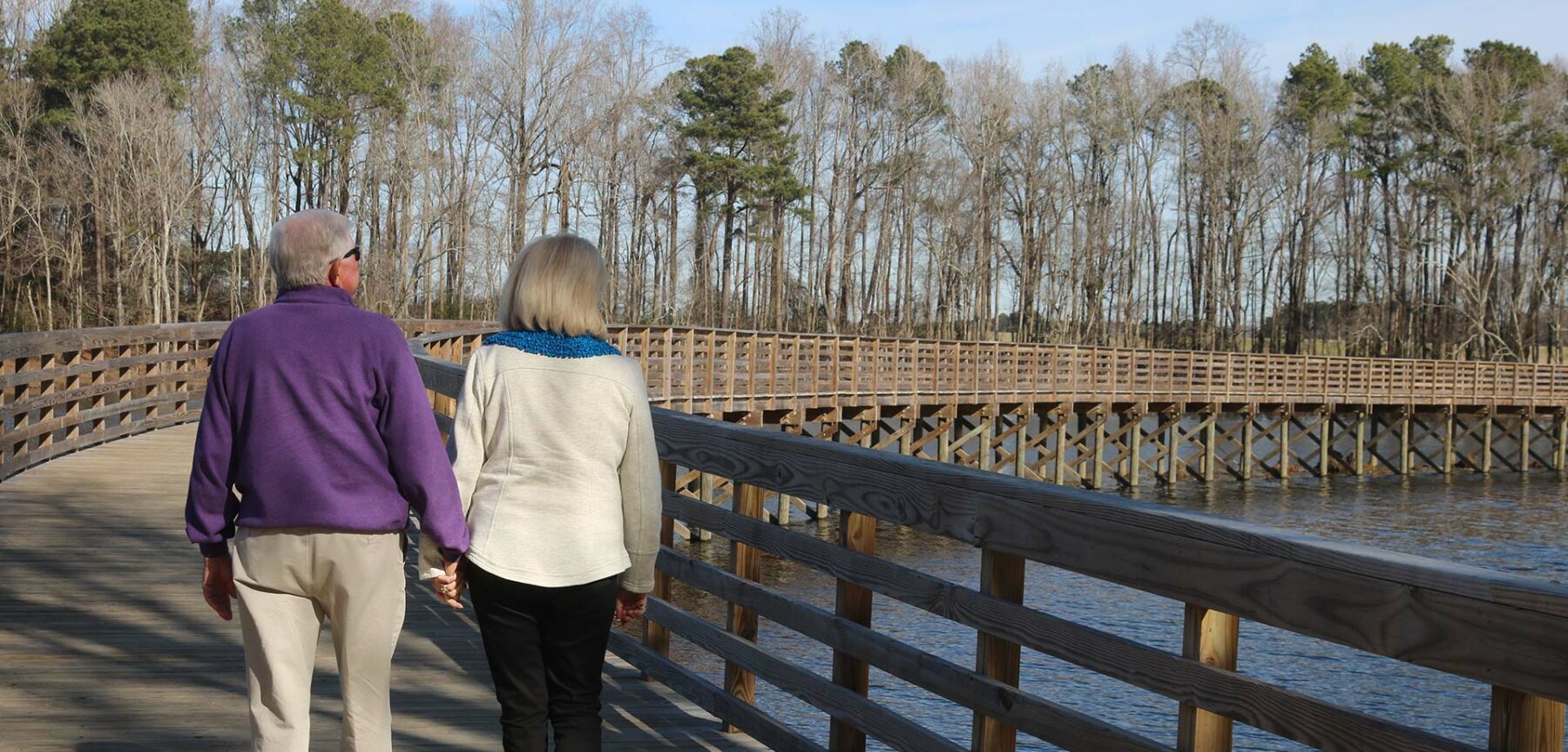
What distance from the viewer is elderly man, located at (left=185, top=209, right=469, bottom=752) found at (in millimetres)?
3086

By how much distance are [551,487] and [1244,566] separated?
1.50 m

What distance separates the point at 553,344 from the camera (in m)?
3.24

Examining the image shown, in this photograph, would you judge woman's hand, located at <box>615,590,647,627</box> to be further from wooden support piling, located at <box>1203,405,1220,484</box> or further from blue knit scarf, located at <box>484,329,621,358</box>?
wooden support piling, located at <box>1203,405,1220,484</box>

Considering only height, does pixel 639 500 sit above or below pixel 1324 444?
above

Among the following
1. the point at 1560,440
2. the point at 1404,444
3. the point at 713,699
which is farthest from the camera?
the point at 1560,440

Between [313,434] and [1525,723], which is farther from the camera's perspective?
[313,434]

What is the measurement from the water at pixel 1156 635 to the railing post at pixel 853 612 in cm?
101

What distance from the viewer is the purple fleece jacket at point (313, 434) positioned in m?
3.08

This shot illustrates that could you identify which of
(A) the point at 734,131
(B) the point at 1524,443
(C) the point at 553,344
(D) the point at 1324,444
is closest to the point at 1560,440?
(B) the point at 1524,443

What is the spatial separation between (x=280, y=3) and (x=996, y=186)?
27.1 metres

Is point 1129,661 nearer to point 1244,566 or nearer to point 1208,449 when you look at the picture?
point 1244,566

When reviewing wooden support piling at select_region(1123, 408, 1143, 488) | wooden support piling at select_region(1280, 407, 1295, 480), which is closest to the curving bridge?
wooden support piling at select_region(1123, 408, 1143, 488)

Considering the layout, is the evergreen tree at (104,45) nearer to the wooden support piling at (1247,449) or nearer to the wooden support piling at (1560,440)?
the wooden support piling at (1247,449)

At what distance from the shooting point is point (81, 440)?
13.5m
